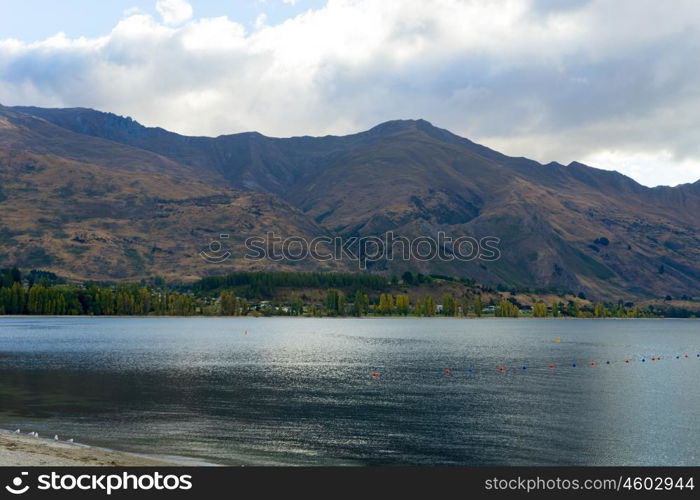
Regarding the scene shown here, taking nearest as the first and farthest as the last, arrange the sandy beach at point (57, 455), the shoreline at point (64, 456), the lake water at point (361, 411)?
the shoreline at point (64, 456) → the sandy beach at point (57, 455) → the lake water at point (361, 411)

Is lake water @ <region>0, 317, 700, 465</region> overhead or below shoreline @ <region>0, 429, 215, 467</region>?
below

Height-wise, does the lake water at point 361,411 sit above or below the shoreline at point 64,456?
below

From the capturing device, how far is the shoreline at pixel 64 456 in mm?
59188

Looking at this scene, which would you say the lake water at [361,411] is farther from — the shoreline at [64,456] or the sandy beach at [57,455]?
the sandy beach at [57,455]

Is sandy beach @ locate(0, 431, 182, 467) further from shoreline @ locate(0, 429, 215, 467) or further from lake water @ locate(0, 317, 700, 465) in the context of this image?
lake water @ locate(0, 317, 700, 465)

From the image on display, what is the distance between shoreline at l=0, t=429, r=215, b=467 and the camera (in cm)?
5919

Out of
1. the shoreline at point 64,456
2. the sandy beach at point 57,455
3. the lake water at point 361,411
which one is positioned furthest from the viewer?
the lake water at point 361,411

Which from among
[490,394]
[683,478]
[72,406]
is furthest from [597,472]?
[72,406]

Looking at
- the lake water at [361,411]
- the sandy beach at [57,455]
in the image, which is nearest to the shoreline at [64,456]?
the sandy beach at [57,455]

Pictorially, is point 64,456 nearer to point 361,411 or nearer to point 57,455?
point 57,455

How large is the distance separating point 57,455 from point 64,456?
900 millimetres

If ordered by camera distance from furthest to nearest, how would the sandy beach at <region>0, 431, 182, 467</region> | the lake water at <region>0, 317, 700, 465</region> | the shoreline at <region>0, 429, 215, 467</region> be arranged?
the lake water at <region>0, 317, 700, 465</region> → the sandy beach at <region>0, 431, 182, 467</region> → the shoreline at <region>0, 429, 215, 467</region>

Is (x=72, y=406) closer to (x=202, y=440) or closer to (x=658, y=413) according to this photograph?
(x=202, y=440)

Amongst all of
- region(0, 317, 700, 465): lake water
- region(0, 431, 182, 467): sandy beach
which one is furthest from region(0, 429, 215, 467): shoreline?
region(0, 317, 700, 465): lake water
